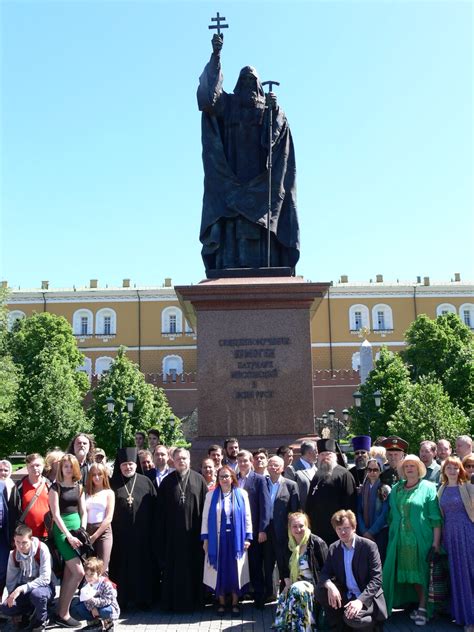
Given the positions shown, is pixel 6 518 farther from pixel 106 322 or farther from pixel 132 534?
pixel 106 322

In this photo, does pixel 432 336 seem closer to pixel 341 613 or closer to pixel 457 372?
pixel 457 372

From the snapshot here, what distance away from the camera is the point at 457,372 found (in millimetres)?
41625

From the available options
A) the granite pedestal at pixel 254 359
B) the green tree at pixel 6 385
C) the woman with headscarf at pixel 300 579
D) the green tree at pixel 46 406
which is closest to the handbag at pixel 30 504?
the granite pedestal at pixel 254 359

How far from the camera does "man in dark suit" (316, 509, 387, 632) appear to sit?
5742 mm

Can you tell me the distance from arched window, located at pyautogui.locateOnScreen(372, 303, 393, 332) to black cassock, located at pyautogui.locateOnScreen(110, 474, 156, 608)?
61167mm

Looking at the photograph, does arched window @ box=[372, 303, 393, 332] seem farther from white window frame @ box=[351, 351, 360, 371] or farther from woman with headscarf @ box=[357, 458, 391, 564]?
woman with headscarf @ box=[357, 458, 391, 564]

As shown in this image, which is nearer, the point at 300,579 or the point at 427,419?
the point at 300,579

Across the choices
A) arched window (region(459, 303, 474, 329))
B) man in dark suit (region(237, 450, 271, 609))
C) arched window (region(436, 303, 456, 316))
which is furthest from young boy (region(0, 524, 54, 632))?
arched window (region(459, 303, 474, 329))

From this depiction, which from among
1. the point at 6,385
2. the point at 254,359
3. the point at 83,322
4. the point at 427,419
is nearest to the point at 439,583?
the point at 254,359

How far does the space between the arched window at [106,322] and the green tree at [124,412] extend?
2315 cm

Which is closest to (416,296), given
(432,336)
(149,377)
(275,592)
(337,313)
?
(337,313)

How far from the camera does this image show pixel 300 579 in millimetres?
6227

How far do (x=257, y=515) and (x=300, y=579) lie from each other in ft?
3.61

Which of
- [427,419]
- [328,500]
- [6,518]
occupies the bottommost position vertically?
[6,518]
